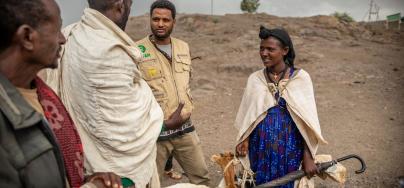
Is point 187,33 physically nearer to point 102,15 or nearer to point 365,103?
point 365,103

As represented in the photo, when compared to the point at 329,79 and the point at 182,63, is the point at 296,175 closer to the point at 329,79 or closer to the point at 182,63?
the point at 182,63

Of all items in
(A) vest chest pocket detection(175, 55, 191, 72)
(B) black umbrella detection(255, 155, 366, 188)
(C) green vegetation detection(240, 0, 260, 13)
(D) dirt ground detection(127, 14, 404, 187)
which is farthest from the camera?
(C) green vegetation detection(240, 0, 260, 13)

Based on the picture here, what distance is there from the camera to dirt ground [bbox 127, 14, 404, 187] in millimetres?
5520

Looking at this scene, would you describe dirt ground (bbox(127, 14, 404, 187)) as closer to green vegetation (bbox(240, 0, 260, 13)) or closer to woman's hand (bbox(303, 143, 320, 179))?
woman's hand (bbox(303, 143, 320, 179))

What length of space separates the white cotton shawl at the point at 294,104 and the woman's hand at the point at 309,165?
0.04 meters

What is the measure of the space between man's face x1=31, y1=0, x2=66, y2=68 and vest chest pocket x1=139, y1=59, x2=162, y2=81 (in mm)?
1646

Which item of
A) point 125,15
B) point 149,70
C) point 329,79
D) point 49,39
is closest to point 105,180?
point 49,39

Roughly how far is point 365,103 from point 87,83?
7353 millimetres

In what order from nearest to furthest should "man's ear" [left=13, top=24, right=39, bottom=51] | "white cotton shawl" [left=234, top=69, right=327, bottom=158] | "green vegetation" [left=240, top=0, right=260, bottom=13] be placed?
"man's ear" [left=13, top=24, right=39, bottom=51], "white cotton shawl" [left=234, top=69, right=327, bottom=158], "green vegetation" [left=240, top=0, right=260, bottom=13]

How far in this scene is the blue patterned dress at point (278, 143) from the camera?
2955 mm

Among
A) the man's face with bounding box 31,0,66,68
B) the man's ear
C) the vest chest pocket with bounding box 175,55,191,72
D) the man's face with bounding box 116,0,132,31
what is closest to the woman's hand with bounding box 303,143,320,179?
the vest chest pocket with bounding box 175,55,191,72

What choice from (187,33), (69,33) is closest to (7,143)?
(69,33)

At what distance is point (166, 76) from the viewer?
304cm

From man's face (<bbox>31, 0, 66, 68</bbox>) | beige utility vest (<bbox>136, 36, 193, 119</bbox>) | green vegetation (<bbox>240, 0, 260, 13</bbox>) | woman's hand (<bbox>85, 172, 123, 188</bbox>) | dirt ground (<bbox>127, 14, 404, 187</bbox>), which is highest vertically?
green vegetation (<bbox>240, 0, 260, 13</bbox>)
